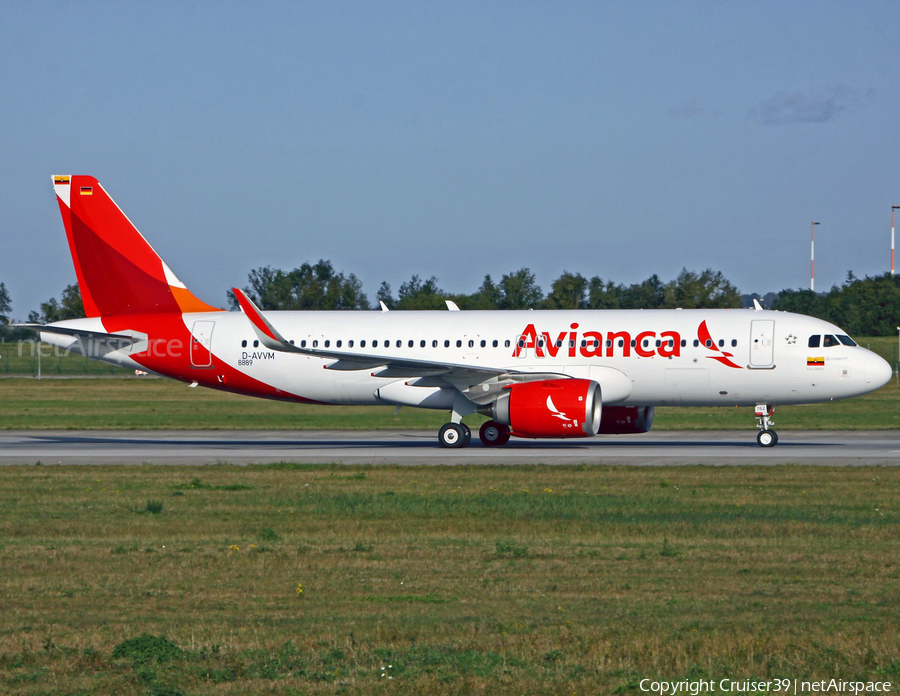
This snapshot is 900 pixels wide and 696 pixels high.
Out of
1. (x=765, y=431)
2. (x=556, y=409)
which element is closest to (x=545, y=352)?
(x=556, y=409)

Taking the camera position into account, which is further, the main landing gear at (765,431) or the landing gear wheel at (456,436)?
the landing gear wheel at (456,436)

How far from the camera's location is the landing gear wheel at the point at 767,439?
27750mm

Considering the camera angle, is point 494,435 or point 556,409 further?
point 494,435

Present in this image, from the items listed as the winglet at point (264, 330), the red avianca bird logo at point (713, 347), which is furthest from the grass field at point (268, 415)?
the winglet at point (264, 330)

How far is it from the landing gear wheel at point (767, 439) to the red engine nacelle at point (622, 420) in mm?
3132

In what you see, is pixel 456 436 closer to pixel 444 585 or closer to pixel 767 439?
pixel 767 439

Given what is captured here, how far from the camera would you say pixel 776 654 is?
7.89m

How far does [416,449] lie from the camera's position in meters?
28.5

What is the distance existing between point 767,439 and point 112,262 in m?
19.7

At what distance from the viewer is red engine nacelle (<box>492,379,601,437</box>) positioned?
25.9 m

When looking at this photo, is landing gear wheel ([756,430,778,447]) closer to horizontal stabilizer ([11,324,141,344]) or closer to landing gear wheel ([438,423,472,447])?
landing gear wheel ([438,423,472,447])

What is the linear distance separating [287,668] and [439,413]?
3552cm

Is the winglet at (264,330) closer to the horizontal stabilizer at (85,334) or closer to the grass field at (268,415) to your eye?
the horizontal stabilizer at (85,334)

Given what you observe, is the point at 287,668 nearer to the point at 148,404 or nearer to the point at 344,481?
the point at 344,481
